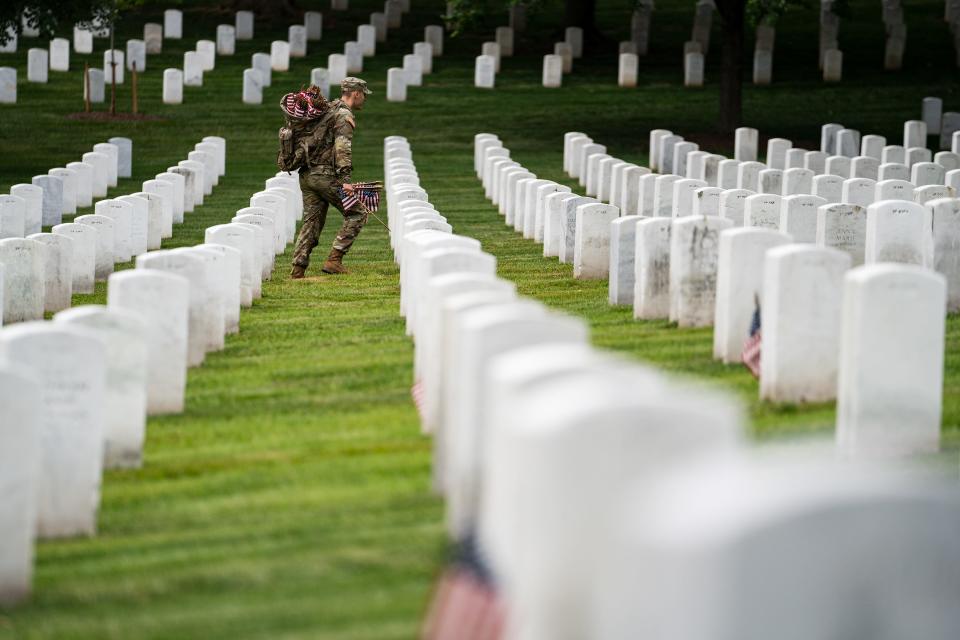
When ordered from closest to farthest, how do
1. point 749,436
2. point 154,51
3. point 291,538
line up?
point 291,538, point 749,436, point 154,51

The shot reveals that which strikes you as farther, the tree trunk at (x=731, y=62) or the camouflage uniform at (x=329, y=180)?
the tree trunk at (x=731, y=62)

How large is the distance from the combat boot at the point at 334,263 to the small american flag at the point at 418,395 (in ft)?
22.8

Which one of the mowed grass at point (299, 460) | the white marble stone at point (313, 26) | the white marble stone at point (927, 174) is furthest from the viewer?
the white marble stone at point (313, 26)

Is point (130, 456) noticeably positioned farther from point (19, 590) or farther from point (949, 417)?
point (949, 417)

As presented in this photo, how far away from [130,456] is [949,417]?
4.10 meters

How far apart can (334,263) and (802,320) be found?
8635 mm

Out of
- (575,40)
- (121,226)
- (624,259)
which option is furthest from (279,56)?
(624,259)

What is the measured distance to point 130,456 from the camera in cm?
914

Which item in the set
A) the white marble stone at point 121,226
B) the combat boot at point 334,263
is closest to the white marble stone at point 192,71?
the white marble stone at point 121,226

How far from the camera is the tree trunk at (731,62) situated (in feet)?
107

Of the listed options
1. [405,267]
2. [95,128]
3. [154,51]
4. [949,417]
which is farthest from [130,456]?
[154,51]

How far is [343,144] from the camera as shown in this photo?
1709 cm

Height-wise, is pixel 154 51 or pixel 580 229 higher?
pixel 154 51

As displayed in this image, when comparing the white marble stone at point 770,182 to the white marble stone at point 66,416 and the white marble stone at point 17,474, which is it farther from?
the white marble stone at point 17,474
